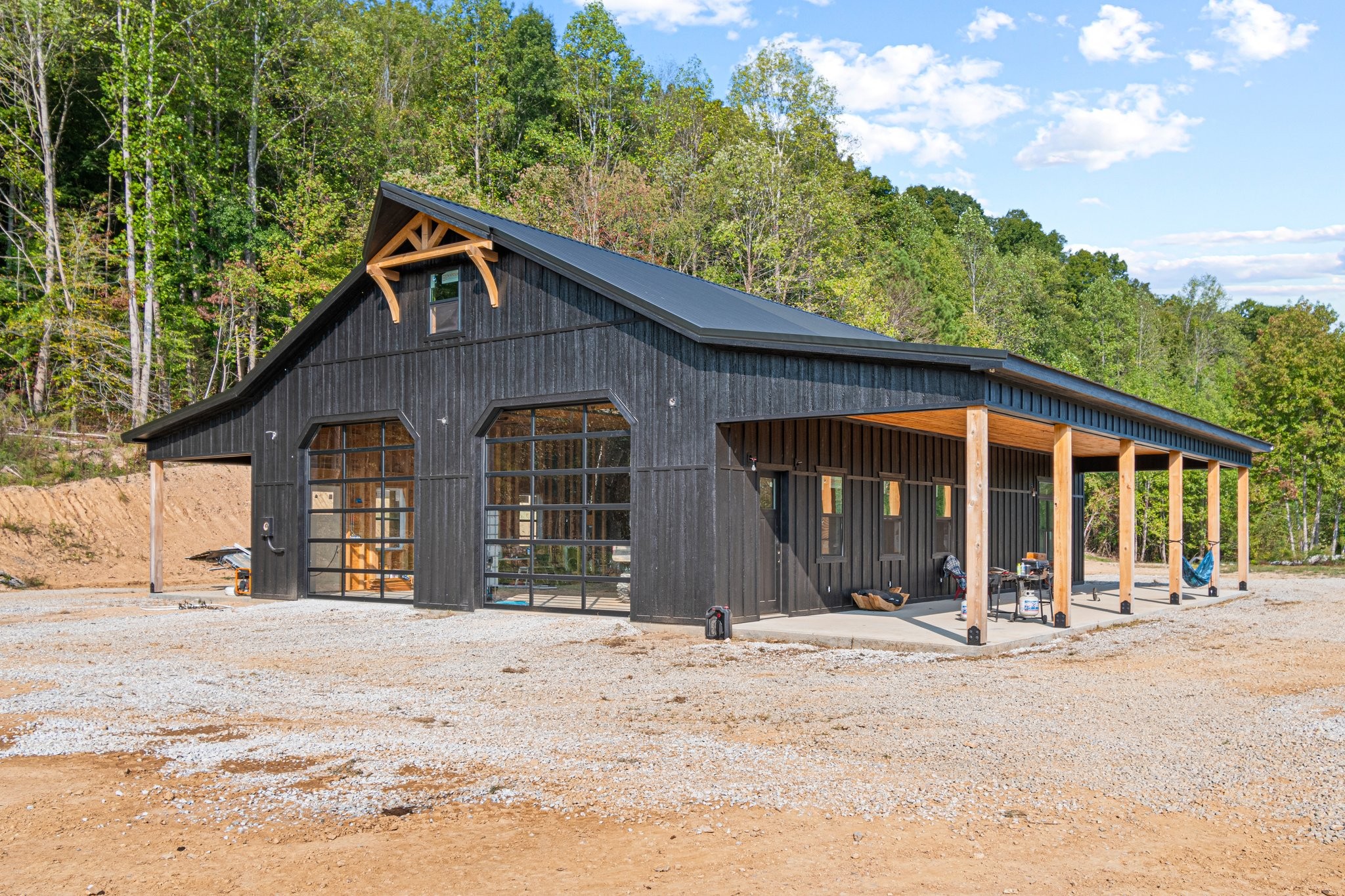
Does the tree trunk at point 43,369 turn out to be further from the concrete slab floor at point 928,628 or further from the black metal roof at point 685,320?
the concrete slab floor at point 928,628

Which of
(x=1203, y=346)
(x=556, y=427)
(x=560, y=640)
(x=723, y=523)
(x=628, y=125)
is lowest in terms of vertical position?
(x=560, y=640)

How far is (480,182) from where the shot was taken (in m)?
39.8

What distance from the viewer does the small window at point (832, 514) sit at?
48.4ft

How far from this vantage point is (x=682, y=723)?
23.4 ft

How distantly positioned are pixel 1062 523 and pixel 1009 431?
424 centimetres

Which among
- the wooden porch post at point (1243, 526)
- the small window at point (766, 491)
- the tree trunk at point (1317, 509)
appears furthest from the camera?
the tree trunk at point (1317, 509)

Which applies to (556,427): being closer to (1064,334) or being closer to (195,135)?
(195,135)

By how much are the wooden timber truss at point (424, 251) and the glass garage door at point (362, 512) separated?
84.7 inches

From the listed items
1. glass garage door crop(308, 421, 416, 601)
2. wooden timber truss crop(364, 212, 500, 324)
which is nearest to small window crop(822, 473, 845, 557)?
wooden timber truss crop(364, 212, 500, 324)

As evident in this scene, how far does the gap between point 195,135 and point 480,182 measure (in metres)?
10.9

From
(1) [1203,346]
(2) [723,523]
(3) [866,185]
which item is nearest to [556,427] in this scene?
(2) [723,523]

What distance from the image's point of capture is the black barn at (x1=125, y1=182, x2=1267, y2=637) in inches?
482

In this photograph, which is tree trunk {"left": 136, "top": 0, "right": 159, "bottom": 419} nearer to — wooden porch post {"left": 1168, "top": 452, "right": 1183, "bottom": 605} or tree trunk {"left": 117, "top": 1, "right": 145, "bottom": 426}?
tree trunk {"left": 117, "top": 1, "right": 145, "bottom": 426}

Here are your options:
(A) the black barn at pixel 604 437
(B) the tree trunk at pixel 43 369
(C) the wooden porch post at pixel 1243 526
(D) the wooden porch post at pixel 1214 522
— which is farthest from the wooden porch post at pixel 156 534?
(C) the wooden porch post at pixel 1243 526
